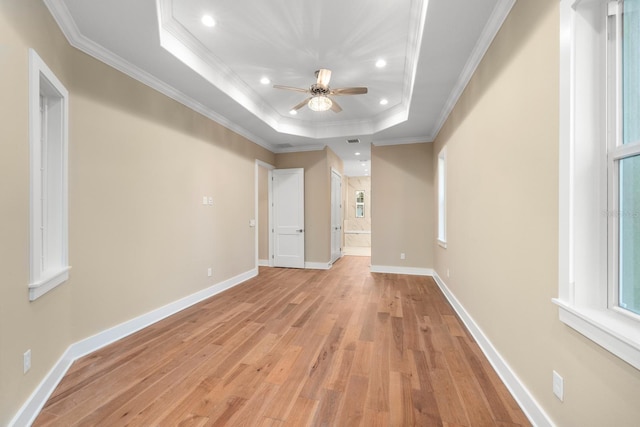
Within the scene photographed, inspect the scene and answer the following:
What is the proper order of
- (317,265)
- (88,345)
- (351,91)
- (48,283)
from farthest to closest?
(317,265) → (351,91) → (88,345) → (48,283)

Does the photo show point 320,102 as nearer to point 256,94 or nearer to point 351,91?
point 351,91

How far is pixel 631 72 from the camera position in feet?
3.60

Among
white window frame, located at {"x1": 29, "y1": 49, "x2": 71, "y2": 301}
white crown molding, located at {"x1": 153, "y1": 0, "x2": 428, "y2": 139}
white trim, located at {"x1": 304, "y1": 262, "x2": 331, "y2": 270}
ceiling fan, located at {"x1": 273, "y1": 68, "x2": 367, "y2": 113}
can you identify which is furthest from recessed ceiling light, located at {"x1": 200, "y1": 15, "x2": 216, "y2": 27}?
white trim, located at {"x1": 304, "y1": 262, "x2": 331, "y2": 270}

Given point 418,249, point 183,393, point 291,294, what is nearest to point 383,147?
point 418,249

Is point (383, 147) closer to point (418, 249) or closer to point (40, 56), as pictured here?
point (418, 249)

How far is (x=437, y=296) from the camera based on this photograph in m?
4.02

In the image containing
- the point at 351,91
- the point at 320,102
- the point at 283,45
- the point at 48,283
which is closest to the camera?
the point at 48,283

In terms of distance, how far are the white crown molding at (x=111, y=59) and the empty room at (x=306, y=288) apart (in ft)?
0.06

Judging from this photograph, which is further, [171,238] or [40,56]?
[171,238]

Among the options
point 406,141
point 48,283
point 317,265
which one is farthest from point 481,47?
point 317,265

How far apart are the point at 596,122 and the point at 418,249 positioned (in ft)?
14.7

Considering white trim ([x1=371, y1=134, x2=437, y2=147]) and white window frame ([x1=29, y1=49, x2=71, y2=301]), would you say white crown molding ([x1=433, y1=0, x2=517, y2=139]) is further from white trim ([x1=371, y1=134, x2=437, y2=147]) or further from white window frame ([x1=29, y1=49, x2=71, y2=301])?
white window frame ([x1=29, y1=49, x2=71, y2=301])

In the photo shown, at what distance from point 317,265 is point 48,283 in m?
4.63

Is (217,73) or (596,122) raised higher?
(217,73)
